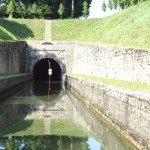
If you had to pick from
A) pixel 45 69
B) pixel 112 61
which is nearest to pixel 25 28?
pixel 45 69

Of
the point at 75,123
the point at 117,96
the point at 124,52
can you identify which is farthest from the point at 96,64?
the point at 117,96

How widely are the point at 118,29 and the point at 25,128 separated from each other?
22.7 metres

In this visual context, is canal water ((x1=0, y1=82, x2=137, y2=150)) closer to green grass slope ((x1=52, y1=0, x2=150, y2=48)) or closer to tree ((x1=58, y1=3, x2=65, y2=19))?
green grass slope ((x1=52, y1=0, x2=150, y2=48))

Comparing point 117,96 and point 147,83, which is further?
point 147,83

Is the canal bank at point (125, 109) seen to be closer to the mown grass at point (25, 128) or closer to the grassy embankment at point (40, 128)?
the grassy embankment at point (40, 128)

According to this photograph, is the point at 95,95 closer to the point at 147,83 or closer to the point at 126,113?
the point at 147,83

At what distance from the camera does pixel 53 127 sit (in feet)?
59.2

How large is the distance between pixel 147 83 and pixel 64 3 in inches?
2043

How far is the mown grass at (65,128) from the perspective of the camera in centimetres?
1661

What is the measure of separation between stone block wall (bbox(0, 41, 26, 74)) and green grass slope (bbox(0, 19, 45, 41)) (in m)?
7.47

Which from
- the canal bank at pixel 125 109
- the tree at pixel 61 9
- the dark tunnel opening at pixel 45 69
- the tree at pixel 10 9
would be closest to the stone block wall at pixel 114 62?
the canal bank at pixel 125 109

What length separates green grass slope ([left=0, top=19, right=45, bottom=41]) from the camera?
50406 mm

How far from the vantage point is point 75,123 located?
62.3ft

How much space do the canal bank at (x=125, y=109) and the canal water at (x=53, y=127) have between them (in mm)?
375
